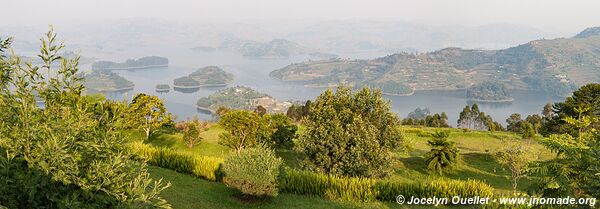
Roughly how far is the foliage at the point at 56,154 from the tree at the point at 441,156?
24.8m

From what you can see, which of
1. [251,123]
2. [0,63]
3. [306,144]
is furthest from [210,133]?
[0,63]

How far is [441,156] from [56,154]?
87.0 feet

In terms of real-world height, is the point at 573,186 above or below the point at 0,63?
below

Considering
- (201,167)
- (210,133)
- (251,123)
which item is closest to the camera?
(201,167)

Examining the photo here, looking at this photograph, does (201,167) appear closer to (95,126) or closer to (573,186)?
(95,126)

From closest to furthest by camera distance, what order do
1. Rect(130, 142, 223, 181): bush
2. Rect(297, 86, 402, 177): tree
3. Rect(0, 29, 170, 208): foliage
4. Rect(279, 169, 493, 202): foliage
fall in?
Rect(0, 29, 170, 208): foliage, Rect(279, 169, 493, 202): foliage, Rect(297, 86, 402, 177): tree, Rect(130, 142, 223, 181): bush

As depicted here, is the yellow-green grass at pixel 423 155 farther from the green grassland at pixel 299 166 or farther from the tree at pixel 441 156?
the tree at pixel 441 156

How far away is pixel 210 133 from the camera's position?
4575cm

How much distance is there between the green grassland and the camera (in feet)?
59.7

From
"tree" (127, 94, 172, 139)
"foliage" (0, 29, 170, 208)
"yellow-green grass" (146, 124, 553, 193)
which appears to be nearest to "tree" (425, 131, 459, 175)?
"yellow-green grass" (146, 124, 553, 193)

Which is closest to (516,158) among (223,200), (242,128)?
(223,200)

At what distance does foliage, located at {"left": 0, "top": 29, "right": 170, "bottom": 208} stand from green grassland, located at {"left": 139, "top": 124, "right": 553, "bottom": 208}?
8.64 m

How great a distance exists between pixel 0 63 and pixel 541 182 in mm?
18586

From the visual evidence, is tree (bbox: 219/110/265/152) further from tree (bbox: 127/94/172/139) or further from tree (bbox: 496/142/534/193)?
tree (bbox: 496/142/534/193)
